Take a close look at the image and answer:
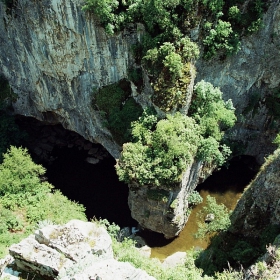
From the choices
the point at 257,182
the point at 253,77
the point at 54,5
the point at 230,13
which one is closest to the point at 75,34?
the point at 54,5

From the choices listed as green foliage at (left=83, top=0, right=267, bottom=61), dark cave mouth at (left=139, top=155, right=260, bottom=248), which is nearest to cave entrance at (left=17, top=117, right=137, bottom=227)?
dark cave mouth at (left=139, top=155, right=260, bottom=248)

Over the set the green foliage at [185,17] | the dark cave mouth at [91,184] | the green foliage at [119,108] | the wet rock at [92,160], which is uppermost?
the green foliage at [185,17]

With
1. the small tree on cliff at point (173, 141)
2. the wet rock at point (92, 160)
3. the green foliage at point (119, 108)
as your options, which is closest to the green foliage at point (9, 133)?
the wet rock at point (92, 160)

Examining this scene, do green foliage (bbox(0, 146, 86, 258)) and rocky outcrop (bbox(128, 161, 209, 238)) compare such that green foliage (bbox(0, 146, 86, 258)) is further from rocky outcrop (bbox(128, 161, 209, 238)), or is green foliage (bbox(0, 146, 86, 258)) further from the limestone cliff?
the limestone cliff

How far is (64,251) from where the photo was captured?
40.4 feet

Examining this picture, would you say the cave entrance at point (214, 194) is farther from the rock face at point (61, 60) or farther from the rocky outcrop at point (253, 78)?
the rock face at point (61, 60)

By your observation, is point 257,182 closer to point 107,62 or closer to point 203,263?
point 203,263

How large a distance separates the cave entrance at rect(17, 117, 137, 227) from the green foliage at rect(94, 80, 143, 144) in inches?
217

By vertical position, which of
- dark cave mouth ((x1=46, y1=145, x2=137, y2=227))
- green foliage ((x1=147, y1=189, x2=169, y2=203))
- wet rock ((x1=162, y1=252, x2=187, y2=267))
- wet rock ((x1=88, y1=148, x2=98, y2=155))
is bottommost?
wet rock ((x1=162, y1=252, x2=187, y2=267))

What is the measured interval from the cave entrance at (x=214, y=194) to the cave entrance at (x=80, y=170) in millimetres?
2608

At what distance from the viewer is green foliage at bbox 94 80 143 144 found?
22.9 metres

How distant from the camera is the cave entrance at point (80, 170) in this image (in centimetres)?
2644

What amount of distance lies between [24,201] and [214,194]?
1265 cm

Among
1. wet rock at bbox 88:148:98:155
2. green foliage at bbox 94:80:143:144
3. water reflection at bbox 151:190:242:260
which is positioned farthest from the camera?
wet rock at bbox 88:148:98:155
